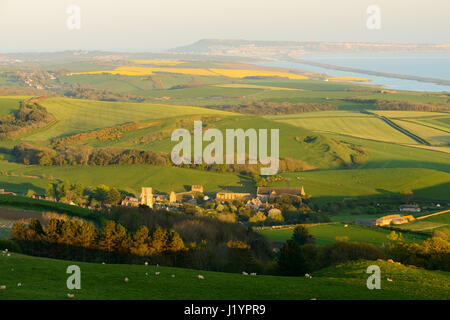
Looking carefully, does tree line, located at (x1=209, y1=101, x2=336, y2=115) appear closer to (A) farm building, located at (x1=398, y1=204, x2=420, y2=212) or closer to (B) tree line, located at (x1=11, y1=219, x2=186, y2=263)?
(A) farm building, located at (x1=398, y1=204, x2=420, y2=212)

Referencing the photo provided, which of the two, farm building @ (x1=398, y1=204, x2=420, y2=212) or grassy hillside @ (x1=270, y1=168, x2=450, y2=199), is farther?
grassy hillside @ (x1=270, y1=168, x2=450, y2=199)

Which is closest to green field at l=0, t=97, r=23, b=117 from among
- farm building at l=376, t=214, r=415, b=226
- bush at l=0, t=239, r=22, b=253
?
farm building at l=376, t=214, r=415, b=226

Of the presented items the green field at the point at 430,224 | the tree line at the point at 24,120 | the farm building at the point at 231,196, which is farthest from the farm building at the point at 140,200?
the tree line at the point at 24,120

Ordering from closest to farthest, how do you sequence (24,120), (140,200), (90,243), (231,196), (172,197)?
(90,243) < (140,200) < (172,197) < (231,196) < (24,120)

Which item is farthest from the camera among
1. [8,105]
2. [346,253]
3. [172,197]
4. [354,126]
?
[8,105]

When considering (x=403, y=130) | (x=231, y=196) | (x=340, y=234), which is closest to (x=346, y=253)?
(x=340, y=234)

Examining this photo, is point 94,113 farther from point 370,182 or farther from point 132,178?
point 370,182
